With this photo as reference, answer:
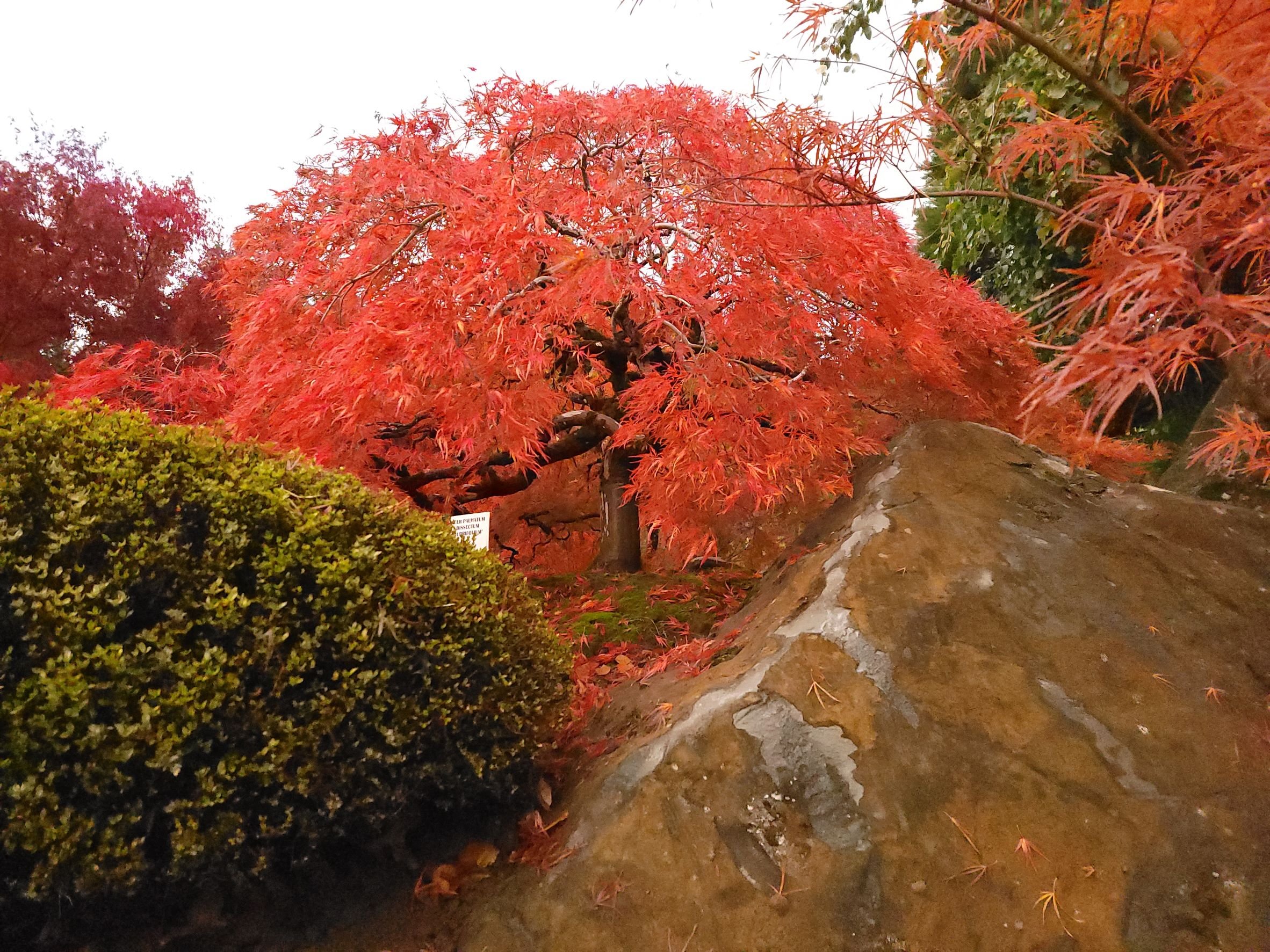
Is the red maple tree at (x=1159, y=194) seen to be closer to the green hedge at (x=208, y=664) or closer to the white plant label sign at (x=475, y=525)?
the green hedge at (x=208, y=664)

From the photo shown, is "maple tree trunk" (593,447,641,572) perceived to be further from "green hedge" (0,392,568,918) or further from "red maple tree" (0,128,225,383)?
"red maple tree" (0,128,225,383)

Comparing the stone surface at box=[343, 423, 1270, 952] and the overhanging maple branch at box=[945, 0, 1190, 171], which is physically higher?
the overhanging maple branch at box=[945, 0, 1190, 171]

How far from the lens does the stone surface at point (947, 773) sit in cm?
167

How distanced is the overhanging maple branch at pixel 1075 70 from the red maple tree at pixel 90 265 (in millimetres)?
7014

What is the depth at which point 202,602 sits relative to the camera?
162 centimetres

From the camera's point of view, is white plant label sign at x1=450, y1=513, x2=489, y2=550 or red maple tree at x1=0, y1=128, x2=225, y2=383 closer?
white plant label sign at x1=450, y1=513, x2=489, y2=550

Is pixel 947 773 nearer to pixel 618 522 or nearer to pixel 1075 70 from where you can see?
pixel 1075 70

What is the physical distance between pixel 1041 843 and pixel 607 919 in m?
1.10

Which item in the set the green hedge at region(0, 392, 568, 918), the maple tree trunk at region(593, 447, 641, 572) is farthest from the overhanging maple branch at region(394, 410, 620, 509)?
the green hedge at region(0, 392, 568, 918)

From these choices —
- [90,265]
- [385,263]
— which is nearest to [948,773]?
[385,263]

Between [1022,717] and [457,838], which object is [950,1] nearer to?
[1022,717]

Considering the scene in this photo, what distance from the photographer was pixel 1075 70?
2.10 metres

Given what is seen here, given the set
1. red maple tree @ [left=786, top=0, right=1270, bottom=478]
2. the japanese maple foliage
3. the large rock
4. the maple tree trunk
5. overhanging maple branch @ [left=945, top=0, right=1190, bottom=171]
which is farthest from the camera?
the maple tree trunk

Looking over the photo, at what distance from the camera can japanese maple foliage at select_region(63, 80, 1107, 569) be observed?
2.64m
